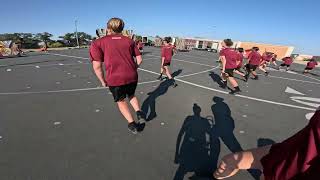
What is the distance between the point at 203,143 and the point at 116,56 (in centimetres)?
219

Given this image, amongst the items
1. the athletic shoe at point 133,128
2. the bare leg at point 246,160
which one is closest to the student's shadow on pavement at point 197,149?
the athletic shoe at point 133,128

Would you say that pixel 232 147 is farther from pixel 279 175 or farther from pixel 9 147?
pixel 9 147

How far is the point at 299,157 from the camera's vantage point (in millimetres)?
1463

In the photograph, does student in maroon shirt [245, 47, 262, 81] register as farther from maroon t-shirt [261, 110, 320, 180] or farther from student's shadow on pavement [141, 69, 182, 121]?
maroon t-shirt [261, 110, 320, 180]

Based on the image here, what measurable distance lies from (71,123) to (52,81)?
5394mm

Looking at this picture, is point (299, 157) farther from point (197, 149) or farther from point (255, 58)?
point (255, 58)

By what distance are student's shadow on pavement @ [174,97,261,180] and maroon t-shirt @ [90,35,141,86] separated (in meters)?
1.55

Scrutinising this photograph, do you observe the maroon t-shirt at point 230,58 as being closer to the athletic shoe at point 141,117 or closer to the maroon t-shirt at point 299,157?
the athletic shoe at point 141,117

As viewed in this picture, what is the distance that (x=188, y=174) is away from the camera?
3.41m

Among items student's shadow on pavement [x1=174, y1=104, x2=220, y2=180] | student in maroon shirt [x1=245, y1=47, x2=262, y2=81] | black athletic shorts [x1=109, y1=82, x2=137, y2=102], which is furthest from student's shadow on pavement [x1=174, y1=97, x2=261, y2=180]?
student in maroon shirt [x1=245, y1=47, x2=262, y2=81]

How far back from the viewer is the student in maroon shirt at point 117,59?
4352 mm

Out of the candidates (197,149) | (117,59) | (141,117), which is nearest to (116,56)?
(117,59)

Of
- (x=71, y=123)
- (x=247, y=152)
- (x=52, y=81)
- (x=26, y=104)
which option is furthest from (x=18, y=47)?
(x=247, y=152)

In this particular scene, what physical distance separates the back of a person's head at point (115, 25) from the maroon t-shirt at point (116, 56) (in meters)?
0.13
